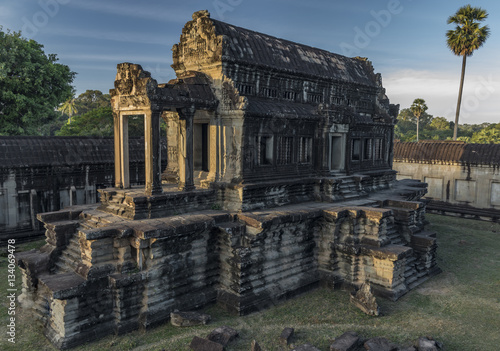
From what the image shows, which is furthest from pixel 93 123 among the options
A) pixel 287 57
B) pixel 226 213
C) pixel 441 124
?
Answer: pixel 441 124

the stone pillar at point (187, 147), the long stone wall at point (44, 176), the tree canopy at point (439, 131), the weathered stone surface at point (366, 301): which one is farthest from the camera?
the tree canopy at point (439, 131)

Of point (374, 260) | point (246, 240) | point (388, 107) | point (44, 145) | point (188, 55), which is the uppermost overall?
point (188, 55)

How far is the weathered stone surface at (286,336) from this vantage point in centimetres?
848

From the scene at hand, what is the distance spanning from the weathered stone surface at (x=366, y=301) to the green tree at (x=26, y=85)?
65.9 ft

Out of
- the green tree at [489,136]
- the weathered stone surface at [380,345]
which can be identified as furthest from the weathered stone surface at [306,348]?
the green tree at [489,136]

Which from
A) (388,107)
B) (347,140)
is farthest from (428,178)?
(347,140)

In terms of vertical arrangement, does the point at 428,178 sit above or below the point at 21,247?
above

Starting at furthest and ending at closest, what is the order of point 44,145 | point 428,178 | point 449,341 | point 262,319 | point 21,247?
point 428,178 < point 44,145 < point 21,247 < point 262,319 < point 449,341

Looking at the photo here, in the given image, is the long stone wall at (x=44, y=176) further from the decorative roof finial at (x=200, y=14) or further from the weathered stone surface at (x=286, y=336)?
the weathered stone surface at (x=286, y=336)

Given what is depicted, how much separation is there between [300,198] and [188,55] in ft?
21.9

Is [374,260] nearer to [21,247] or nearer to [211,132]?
[211,132]

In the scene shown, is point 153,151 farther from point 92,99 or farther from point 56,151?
point 92,99

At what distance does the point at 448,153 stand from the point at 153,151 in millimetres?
21012

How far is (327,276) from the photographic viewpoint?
12.1 meters
